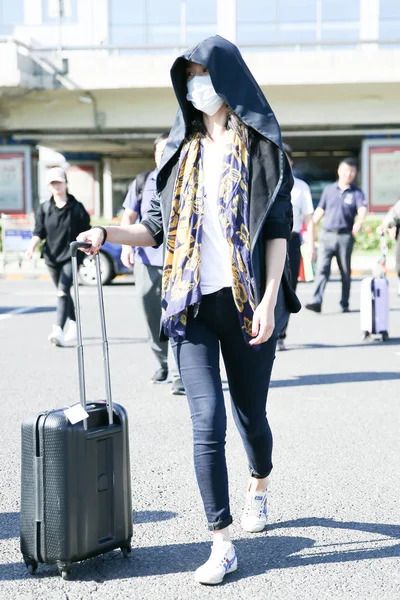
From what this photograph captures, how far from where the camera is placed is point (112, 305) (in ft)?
44.4

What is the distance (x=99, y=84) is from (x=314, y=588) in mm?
25309

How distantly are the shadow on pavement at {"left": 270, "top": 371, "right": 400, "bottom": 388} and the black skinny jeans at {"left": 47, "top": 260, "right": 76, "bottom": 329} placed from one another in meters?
2.80

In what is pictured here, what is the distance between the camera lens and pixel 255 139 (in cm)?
338

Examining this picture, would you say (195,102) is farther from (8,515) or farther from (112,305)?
(112,305)

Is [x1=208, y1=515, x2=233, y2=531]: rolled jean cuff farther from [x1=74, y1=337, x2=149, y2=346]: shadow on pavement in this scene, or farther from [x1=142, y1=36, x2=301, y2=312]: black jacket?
[x1=74, y1=337, x2=149, y2=346]: shadow on pavement

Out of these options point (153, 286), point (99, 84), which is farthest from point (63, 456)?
point (99, 84)

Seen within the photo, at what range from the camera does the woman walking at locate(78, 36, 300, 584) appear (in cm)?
329

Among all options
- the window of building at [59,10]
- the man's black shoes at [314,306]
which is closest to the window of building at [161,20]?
the window of building at [59,10]

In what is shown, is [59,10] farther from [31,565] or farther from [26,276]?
[31,565]

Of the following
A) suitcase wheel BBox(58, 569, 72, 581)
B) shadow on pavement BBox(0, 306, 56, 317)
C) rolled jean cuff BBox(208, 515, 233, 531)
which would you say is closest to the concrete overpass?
shadow on pavement BBox(0, 306, 56, 317)

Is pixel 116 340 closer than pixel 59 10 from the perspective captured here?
Yes

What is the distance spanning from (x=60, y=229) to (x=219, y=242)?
233 inches

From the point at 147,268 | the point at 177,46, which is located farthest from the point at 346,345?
the point at 177,46

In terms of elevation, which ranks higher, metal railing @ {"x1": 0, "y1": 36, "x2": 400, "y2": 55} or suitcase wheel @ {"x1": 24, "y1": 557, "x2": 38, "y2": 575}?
metal railing @ {"x1": 0, "y1": 36, "x2": 400, "y2": 55}
